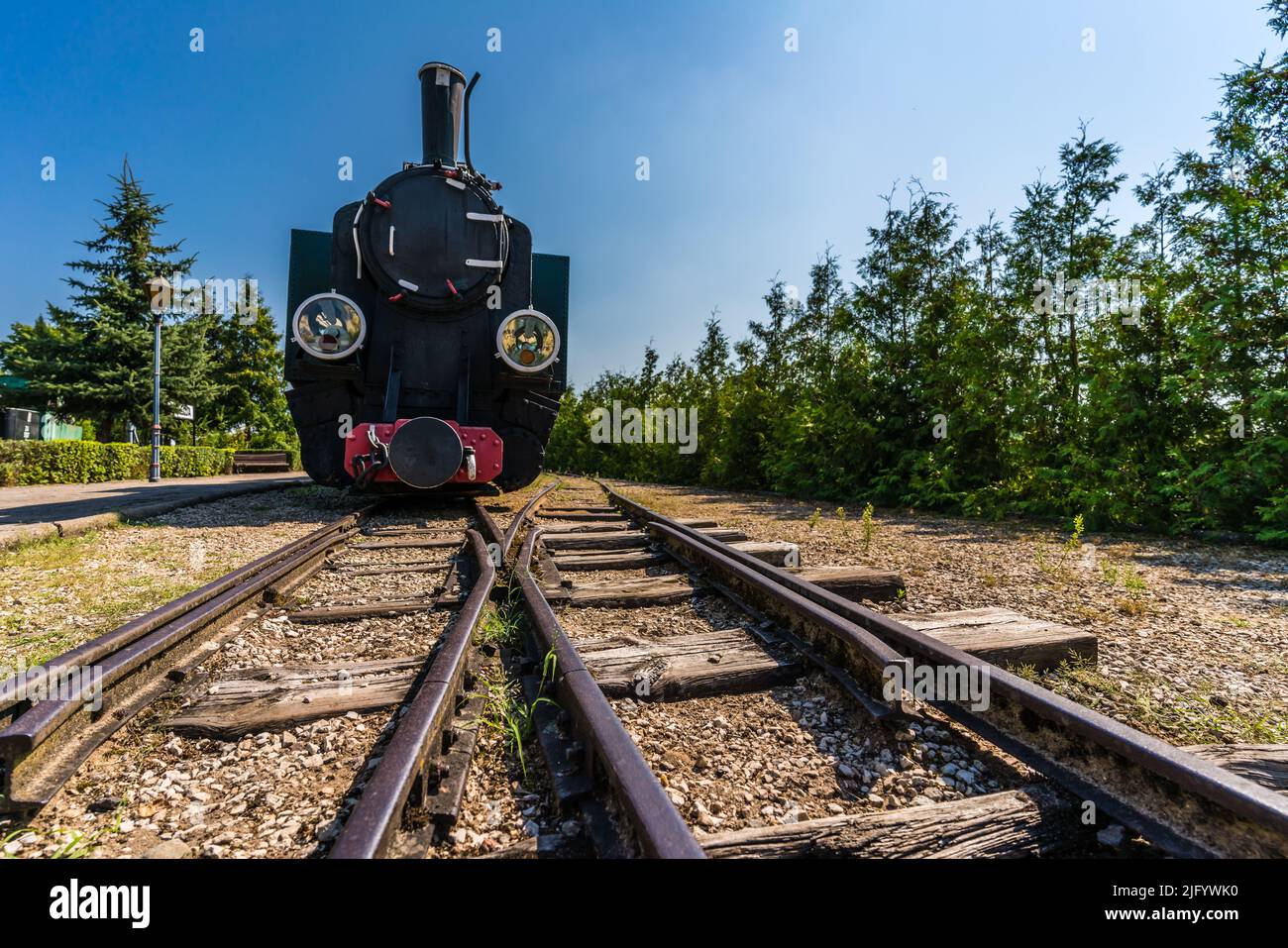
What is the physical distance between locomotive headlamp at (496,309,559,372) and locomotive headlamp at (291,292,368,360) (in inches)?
53.7

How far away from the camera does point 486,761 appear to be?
148 cm

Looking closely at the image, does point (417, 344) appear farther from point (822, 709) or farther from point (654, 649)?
point (822, 709)

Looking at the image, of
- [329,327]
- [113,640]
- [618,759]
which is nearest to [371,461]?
[329,327]

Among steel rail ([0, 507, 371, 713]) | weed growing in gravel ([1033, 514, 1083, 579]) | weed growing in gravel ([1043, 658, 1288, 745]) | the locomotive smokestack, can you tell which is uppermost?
the locomotive smokestack

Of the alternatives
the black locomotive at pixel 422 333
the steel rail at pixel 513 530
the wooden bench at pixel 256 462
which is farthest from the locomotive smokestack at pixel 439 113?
the wooden bench at pixel 256 462

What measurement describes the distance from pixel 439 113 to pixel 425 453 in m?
4.37

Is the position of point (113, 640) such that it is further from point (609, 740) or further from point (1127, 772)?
point (1127, 772)

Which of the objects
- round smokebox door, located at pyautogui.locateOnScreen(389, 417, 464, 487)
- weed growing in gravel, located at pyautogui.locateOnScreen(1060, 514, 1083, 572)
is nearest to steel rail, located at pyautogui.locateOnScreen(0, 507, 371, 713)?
round smokebox door, located at pyautogui.locateOnScreen(389, 417, 464, 487)

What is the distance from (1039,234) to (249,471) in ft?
83.3

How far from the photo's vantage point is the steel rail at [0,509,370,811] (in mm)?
1299

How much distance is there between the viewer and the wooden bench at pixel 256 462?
71.9ft

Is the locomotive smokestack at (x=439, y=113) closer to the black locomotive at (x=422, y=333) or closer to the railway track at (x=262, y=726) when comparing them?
the black locomotive at (x=422, y=333)

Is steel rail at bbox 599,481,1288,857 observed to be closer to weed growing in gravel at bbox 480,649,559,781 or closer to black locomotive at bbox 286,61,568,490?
weed growing in gravel at bbox 480,649,559,781
